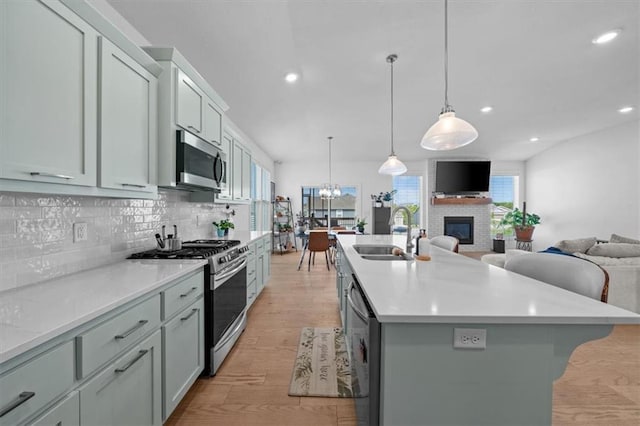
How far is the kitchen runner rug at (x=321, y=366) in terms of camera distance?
5.99 ft

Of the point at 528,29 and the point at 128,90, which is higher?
the point at 528,29

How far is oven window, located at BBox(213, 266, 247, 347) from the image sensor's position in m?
1.91

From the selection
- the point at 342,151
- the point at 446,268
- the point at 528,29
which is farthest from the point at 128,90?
the point at 342,151

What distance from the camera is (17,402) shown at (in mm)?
708

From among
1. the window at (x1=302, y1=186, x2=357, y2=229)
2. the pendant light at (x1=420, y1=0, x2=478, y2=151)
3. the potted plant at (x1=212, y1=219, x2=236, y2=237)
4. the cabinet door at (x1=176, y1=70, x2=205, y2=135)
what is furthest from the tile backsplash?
the window at (x1=302, y1=186, x2=357, y2=229)

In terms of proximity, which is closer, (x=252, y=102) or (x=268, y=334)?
(x=268, y=334)

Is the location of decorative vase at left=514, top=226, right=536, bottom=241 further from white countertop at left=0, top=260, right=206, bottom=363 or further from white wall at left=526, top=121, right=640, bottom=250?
white countertop at left=0, top=260, right=206, bottom=363

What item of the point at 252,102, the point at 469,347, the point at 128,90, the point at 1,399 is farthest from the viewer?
the point at 252,102

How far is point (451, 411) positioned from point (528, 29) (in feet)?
10.5

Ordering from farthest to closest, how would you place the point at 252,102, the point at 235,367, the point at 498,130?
1. the point at 498,130
2. the point at 252,102
3. the point at 235,367

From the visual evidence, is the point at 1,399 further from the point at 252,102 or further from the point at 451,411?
the point at 252,102

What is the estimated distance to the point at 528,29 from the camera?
2443mm

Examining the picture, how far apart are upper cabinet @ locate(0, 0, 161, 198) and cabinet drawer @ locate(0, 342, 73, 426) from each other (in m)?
0.64

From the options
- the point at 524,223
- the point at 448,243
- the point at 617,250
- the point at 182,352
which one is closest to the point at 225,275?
the point at 182,352
